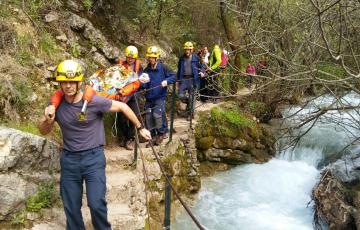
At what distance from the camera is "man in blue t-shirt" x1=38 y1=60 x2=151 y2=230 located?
453 centimetres

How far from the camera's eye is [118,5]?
1194cm

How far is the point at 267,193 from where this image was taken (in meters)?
10.5

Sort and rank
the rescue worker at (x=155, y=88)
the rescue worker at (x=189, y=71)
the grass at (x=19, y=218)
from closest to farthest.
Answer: the grass at (x=19, y=218), the rescue worker at (x=155, y=88), the rescue worker at (x=189, y=71)

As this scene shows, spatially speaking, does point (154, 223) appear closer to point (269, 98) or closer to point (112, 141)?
point (112, 141)

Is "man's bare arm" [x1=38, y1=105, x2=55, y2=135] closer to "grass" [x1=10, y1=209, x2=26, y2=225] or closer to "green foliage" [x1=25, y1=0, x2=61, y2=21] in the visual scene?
"grass" [x1=10, y1=209, x2=26, y2=225]

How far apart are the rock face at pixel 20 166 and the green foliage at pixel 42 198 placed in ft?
0.23

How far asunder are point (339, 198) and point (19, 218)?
6.60 meters

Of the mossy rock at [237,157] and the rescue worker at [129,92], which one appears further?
the mossy rock at [237,157]

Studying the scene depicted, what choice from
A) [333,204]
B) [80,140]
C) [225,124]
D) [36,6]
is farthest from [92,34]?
[333,204]

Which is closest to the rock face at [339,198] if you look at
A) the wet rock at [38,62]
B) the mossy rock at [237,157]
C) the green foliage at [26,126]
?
the mossy rock at [237,157]

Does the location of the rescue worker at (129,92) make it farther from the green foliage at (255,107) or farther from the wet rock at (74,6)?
the green foliage at (255,107)

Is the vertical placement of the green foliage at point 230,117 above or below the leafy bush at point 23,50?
below

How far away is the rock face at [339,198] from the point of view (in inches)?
341

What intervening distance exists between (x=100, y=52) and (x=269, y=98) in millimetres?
5942
